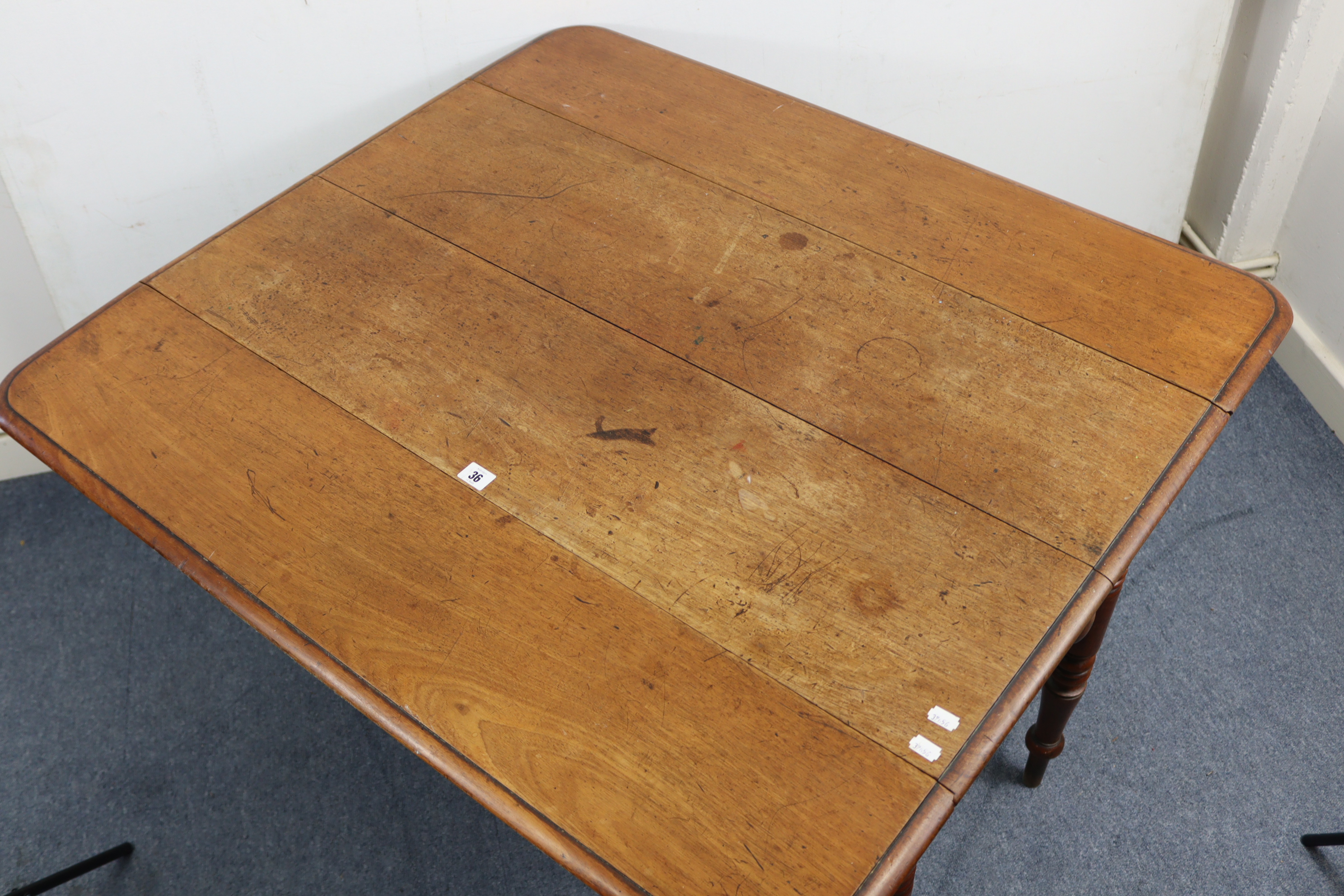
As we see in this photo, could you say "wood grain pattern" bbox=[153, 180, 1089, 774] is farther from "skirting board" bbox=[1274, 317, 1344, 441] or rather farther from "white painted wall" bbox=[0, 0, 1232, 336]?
"skirting board" bbox=[1274, 317, 1344, 441]

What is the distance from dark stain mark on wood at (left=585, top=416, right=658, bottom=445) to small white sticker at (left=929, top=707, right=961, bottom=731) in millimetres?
353

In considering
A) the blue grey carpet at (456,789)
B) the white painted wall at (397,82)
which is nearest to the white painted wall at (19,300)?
the white painted wall at (397,82)

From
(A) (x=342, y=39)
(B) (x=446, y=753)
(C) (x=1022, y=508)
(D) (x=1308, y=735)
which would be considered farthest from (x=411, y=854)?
(D) (x=1308, y=735)

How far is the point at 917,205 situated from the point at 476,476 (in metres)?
0.59

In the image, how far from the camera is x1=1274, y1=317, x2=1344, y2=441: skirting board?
5.97 feet

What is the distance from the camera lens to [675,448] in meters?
0.97

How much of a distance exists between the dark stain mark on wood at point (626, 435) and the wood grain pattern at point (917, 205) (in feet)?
1.17

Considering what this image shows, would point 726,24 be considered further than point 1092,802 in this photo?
Yes

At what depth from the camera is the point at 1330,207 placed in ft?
5.81

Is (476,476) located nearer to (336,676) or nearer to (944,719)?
(336,676)

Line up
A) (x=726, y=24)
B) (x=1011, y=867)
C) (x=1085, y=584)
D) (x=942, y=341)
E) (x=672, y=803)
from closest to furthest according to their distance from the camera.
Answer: (x=672, y=803) < (x=1085, y=584) < (x=942, y=341) < (x=1011, y=867) < (x=726, y=24)

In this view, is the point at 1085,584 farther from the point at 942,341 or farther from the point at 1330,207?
the point at 1330,207

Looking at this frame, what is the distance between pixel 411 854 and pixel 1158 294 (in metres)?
1.20

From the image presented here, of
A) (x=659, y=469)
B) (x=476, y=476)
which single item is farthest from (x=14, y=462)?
(x=659, y=469)
